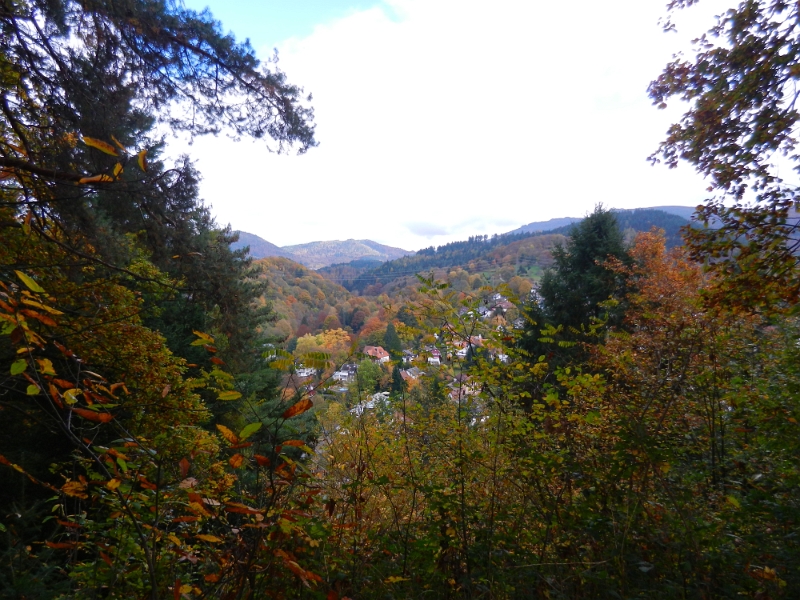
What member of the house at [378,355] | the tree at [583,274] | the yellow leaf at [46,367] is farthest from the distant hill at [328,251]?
the yellow leaf at [46,367]

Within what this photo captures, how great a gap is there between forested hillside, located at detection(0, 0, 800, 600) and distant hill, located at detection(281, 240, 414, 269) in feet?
449

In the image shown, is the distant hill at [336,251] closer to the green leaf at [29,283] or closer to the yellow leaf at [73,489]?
the yellow leaf at [73,489]

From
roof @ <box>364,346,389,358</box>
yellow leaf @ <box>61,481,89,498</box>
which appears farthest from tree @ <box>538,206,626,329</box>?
yellow leaf @ <box>61,481,89,498</box>

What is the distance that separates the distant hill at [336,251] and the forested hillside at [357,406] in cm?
13682

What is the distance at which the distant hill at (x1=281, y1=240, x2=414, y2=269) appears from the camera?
152 meters

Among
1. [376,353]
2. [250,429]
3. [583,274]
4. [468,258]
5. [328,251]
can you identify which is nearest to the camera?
[250,429]

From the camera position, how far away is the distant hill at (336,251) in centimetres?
15175

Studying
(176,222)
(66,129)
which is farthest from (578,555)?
(66,129)

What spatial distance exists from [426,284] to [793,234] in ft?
9.33

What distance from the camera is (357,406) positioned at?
3656 millimetres

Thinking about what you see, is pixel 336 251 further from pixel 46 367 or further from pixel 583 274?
pixel 46 367

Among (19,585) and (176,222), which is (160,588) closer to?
(19,585)

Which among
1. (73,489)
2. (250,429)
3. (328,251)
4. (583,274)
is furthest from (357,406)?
(328,251)

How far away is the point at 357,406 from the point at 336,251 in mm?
173328
